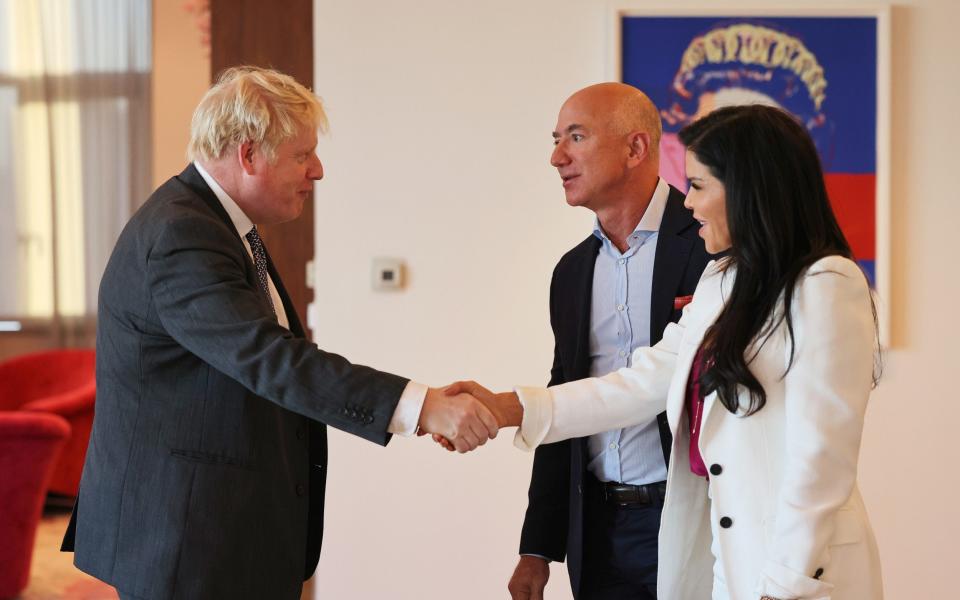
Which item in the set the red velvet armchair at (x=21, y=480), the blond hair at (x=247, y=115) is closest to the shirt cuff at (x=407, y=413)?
the blond hair at (x=247, y=115)

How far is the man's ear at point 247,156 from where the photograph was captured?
2.03 metres

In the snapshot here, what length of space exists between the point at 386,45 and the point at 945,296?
2.11 meters

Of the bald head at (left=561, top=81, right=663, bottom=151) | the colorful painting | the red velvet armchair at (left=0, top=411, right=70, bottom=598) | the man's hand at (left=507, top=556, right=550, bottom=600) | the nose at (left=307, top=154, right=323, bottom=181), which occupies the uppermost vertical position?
the colorful painting

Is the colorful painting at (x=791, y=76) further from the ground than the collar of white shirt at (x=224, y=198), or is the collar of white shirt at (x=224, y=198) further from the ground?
the colorful painting at (x=791, y=76)

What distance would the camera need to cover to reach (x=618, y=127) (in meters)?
2.42

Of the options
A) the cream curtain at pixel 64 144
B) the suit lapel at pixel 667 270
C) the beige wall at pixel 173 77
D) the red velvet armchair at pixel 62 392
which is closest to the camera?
the suit lapel at pixel 667 270

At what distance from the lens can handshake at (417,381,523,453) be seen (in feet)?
6.82

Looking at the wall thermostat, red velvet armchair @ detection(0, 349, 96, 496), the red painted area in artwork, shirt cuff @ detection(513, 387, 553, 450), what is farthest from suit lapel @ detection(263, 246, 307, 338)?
red velvet armchair @ detection(0, 349, 96, 496)

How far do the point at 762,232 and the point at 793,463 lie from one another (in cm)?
37

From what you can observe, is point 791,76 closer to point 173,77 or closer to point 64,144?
point 173,77

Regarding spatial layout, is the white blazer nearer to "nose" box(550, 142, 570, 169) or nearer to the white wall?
"nose" box(550, 142, 570, 169)

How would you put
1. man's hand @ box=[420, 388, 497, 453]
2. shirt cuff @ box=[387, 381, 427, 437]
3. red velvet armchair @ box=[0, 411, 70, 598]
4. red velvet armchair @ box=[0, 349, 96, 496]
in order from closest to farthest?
→ shirt cuff @ box=[387, 381, 427, 437]
man's hand @ box=[420, 388, 497, 453]
red velvet armchair @ box=[0, 411, 70, 598]
red velvet armchair @ box=[0, 349, 96, 496]

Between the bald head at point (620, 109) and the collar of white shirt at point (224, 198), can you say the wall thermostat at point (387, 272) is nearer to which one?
the bald head at point (620, 109)

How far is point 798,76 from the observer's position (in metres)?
3.57
